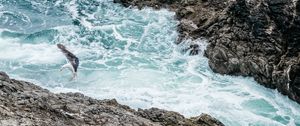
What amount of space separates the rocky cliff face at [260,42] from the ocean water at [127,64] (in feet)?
1.42

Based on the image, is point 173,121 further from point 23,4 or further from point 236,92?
point 23,4

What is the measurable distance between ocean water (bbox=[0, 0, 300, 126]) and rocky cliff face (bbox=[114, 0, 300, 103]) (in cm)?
43

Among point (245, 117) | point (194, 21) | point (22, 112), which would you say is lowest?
point (245, 117)

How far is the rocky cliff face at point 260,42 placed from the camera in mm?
19609

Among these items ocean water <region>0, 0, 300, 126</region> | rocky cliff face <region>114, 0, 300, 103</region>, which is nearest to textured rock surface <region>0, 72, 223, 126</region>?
ocean water <region>0, 0, 300, 126</region>

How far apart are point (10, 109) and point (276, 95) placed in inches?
539

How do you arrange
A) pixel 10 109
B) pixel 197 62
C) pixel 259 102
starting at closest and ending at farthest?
pixel 10 109, pixel 259 102, pixel 197 62

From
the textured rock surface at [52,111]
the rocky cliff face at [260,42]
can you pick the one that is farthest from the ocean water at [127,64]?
the textured rock surface at [52,111]

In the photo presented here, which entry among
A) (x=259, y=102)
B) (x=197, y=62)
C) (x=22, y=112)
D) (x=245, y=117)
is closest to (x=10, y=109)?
(x=22, y=112)

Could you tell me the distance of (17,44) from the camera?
21.6 m

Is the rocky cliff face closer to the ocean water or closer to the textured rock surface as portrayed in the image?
the ocean water

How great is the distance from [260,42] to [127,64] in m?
5.43

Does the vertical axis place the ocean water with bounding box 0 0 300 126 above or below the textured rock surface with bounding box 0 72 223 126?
below

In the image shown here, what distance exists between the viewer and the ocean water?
59.6 ft
